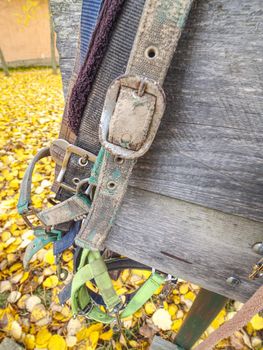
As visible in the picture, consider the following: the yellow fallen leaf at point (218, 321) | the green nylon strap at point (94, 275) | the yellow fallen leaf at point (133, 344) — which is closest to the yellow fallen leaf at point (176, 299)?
the yellow fallen leaf at point (218, 321)

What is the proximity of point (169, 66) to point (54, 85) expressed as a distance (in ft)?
22.3

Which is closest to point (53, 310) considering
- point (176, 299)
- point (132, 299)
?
point (176, 299)

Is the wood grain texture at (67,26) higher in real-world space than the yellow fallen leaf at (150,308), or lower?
higher

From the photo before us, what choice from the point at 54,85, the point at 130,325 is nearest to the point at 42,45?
the point at 54,85

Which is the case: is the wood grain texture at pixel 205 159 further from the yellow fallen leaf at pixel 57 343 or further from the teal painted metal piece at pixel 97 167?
the yellow fallen leaf at pixel 57 343

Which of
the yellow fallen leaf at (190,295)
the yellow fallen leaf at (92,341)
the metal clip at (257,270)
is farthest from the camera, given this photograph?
the yellow fallen leaf at (190,295)

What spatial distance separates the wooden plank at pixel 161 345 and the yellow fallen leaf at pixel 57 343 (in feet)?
1.77


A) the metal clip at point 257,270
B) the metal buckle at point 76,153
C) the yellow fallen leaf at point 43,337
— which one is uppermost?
the metal buckle at point 76,153

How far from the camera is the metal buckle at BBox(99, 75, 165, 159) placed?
346mm

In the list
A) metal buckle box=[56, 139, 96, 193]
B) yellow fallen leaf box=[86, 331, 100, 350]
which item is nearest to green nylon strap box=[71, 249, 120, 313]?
metal buckle box=[56, 139, 96, 193]

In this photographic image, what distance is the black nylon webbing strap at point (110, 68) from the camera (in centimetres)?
36

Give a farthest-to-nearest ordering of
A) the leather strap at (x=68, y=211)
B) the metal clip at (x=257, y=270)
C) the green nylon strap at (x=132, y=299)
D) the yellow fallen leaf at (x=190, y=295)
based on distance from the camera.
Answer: the yellow fallen leaf at (x=190, y=295) < the green nylon strap at (x=132, y=299) < the leather strap at (x=68, y=211) < the metal clip at (x=257, y=270)

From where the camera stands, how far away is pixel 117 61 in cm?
40

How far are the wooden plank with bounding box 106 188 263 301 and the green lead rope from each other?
0.12 meters
